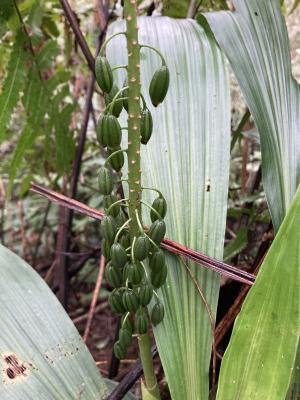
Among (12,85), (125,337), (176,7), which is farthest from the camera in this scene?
(176,7)

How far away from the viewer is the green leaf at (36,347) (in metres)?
0.50

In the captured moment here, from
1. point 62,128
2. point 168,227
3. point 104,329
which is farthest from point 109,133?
point 104,329

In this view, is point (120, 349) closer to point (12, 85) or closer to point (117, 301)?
point (117, 301)

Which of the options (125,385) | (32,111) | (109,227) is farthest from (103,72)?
(32,111)

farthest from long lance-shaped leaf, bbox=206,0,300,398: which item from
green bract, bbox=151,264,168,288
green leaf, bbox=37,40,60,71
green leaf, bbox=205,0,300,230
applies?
green leaf, bbox=37,40,60,71

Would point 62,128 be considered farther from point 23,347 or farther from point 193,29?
point 23,347

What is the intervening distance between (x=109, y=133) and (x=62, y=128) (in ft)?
2.29

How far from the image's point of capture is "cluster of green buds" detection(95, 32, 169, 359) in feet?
1.34

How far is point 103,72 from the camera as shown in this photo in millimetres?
403

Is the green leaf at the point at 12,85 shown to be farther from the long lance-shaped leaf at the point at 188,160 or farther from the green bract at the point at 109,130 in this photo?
the green bract at the point at 109,130

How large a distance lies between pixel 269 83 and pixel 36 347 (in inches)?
16.5

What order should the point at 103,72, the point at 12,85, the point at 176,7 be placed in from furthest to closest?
the point at 176,7 < the point at 12,85 < the point at 103,72

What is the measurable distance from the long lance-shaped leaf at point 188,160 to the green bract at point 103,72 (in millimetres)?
161

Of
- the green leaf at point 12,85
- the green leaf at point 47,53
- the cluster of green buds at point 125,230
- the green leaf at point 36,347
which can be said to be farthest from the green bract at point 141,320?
the green leaf at point 47,53
